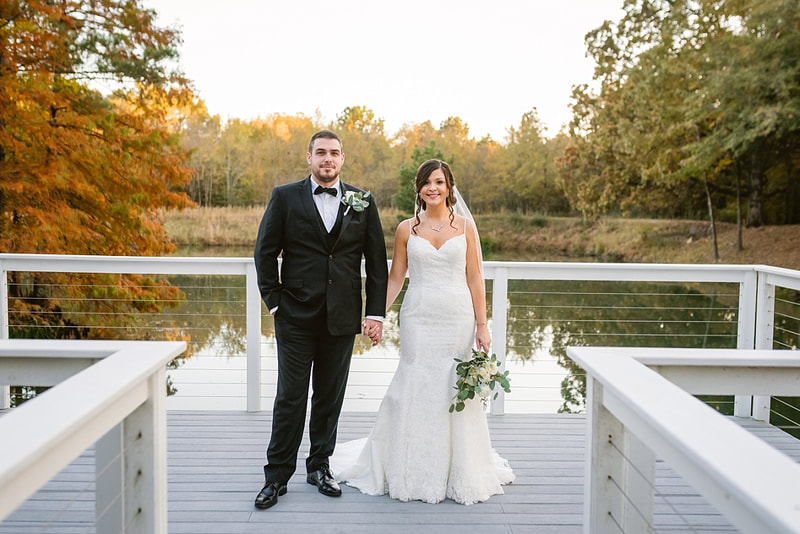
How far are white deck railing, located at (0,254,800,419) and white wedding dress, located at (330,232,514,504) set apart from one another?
36.2 inches

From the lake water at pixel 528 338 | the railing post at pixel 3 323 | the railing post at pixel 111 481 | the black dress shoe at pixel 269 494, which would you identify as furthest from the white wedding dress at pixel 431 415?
the railing post at pixel 3 323

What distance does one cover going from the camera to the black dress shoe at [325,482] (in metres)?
2.89

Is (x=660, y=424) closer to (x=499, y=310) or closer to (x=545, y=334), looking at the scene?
(x=499, y=310)

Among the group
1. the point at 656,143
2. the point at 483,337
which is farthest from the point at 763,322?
the point at 656,143

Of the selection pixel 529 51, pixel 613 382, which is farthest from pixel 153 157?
pixel 529 51

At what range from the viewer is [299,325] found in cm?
283

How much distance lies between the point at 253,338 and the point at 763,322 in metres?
3.03

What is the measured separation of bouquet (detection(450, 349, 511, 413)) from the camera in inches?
114

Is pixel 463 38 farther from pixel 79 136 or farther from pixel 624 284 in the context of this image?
pixel 79 136

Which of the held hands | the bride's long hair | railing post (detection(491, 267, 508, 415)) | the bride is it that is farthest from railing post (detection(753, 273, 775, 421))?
the held hands

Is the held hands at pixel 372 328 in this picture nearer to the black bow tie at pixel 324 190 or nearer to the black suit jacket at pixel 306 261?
the black suit jacket at pixel 306 261

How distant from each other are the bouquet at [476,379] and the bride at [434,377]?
0.07m

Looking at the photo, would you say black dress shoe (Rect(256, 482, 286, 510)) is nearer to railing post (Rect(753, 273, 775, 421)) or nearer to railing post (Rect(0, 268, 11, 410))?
railing post (Rect(0, 268, 11, 410))

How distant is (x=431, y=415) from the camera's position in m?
2.97
